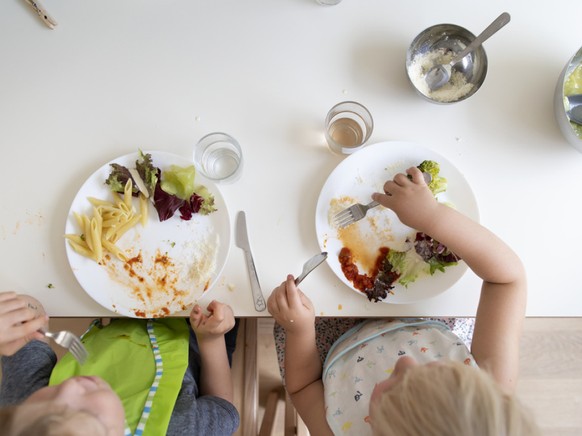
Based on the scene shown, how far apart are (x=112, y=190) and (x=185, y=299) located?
0.25 metres

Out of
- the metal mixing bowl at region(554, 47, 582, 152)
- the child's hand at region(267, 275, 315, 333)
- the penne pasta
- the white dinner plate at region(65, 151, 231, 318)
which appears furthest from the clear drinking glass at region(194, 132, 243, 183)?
the metal mixing bowl at region(554, 47, 582, 152)

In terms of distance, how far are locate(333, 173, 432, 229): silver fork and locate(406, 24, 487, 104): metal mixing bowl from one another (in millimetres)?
195

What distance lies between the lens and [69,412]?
59 cm

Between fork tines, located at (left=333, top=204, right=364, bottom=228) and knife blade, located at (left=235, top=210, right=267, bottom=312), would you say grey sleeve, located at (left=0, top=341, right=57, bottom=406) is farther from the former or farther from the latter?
fork tines, located at (left=333, top=204, right=364, bottom=228)

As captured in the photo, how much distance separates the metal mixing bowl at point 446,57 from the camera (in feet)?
2.70

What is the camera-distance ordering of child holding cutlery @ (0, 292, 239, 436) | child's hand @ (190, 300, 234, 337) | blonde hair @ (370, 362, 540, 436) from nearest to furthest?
1. blonde hair @ (370, 362, 540, 436)
2. child holding cutlery @ (0, 292, 239, 436)
3. child's hand @ (190, 300, 234, 337)

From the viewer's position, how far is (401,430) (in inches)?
21.4

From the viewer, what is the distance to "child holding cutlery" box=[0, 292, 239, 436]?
67 cm

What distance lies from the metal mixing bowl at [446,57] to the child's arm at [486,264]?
20 centimetres

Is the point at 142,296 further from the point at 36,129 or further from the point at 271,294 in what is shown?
the point at 36,129

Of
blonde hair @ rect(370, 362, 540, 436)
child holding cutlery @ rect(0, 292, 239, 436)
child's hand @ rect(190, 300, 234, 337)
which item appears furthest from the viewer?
child's hand @ rect(190, 300, 234, 337)

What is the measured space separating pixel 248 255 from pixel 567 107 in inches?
27.7

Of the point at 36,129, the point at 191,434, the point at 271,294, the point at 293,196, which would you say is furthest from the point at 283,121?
the point at 191,434

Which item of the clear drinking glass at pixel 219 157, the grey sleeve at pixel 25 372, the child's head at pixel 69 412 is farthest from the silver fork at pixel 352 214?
the grey sleeve at pixel 25 372
